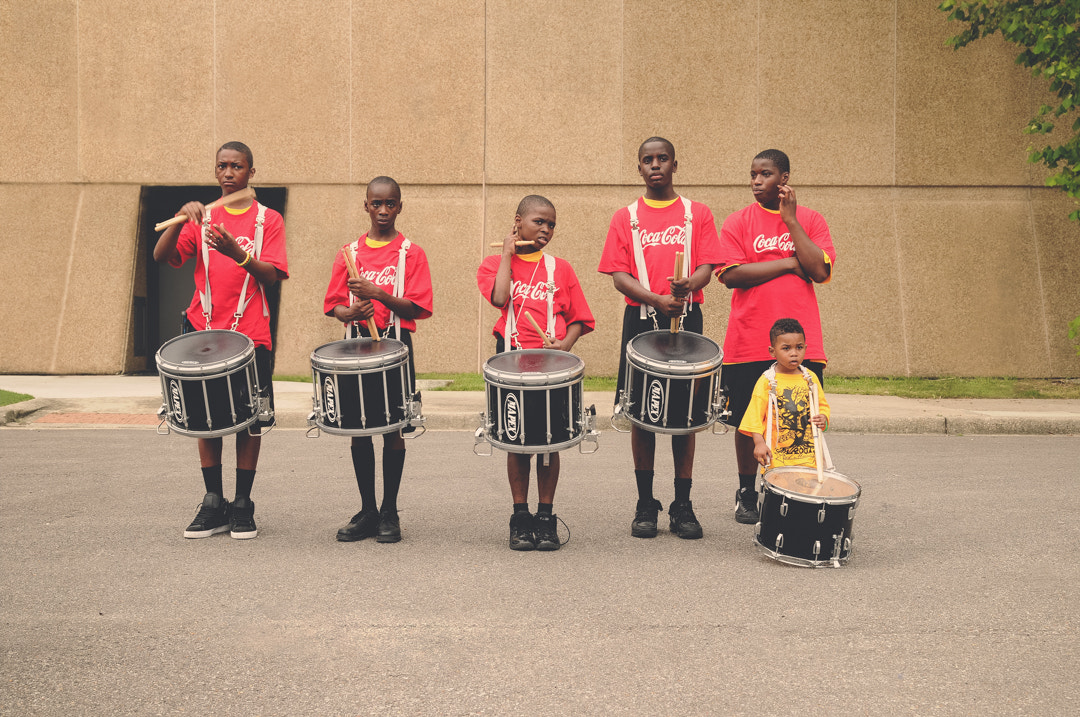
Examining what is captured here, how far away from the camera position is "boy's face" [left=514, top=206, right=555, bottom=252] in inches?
228

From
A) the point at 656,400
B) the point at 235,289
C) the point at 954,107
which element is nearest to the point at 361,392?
the point at 235,289

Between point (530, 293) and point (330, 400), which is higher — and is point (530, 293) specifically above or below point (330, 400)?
above

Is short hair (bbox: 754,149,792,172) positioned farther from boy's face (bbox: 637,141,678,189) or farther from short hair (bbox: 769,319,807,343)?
short hair (bbox: 769,319,807,343)

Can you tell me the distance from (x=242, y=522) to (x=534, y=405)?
2.02 meters

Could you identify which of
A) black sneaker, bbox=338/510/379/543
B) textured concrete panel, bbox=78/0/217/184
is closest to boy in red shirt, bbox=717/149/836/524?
black sneaker, bbox=338/510/379/543

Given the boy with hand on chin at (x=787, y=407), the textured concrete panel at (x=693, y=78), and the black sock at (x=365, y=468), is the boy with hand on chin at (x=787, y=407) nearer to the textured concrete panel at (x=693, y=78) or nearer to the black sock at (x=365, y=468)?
the black sock at (x=365, y=468)

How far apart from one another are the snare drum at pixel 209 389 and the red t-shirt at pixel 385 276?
633mm

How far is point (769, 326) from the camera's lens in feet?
20.6

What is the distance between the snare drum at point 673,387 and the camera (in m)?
5.55

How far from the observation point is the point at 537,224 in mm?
5797

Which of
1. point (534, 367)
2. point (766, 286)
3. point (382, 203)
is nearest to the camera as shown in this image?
point (534, 367)

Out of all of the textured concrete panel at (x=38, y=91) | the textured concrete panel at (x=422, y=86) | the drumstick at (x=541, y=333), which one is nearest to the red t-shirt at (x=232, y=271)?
the drumstick at (x=541, y=333)

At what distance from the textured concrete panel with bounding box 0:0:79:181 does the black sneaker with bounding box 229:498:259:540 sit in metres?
12.5

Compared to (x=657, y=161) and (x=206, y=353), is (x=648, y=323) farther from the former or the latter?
(x=206, y=353)
